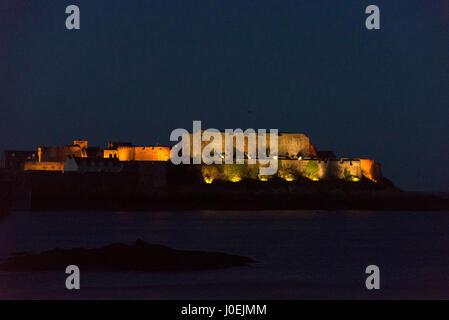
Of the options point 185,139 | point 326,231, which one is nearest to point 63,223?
point 326,231

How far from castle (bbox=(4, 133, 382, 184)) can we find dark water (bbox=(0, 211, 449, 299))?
3889mm

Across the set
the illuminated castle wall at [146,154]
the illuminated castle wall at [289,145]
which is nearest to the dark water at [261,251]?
the illuminated castle wall at [146,154]

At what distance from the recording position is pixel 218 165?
56469 mm

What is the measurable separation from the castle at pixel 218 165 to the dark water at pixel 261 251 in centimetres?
389

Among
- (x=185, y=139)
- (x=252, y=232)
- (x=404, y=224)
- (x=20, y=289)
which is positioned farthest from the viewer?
(x=185, y=139)

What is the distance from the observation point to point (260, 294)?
18.7 m

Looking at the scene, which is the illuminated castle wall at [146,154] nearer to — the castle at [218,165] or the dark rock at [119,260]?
the castle at [218,165]

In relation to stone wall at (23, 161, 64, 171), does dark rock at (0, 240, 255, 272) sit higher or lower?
lower

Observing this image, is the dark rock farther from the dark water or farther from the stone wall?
the stone wall

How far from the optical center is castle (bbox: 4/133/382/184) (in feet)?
181

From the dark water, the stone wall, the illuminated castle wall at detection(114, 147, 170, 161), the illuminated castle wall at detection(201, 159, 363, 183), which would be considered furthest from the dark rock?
the illuminated castle wall at detection(114, 147, 170, 161)

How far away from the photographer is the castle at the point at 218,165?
55.3 meters
